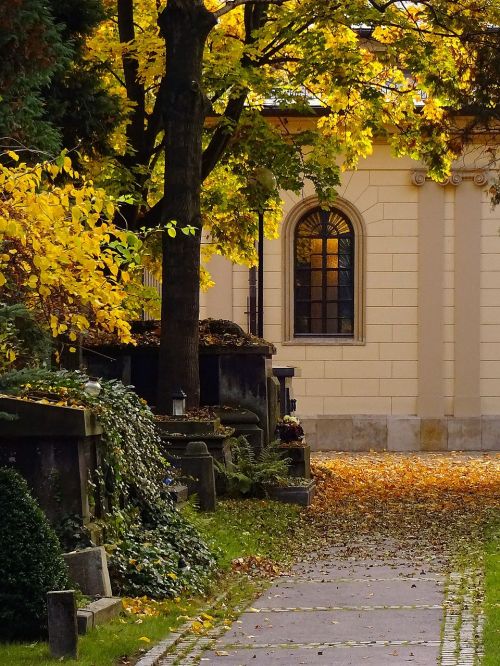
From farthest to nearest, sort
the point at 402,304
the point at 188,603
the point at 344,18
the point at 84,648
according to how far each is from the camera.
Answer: the point at 402,304 → the point at 344,18 → the point at 188,603 → the point at 84,648

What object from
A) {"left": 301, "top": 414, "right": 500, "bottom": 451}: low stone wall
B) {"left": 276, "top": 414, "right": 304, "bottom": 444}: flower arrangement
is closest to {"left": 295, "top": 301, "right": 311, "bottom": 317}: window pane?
{"left": 301, "top": 414, "right": 500, "bottom": 451}: low stone wall

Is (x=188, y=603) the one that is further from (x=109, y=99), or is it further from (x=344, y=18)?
(x=344, y=18)

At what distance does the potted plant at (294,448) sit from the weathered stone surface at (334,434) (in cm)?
1078

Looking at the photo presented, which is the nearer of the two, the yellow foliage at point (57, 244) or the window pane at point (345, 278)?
the yellow foliage at point (57, 244)

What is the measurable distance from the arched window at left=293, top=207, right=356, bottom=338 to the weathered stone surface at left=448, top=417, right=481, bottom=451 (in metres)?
3.09

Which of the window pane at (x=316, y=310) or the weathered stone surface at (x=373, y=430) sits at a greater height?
the window pane at (x=316, y=310)

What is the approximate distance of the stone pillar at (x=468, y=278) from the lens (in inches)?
1265

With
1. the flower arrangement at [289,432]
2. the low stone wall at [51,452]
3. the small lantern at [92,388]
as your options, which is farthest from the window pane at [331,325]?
the low stone wall at [51,452]

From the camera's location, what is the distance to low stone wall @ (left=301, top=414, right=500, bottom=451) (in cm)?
3189

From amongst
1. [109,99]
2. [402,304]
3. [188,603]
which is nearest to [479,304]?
[402,304]

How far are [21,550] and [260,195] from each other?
1456 cm

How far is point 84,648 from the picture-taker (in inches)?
355

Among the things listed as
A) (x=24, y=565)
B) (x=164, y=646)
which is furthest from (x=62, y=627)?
(x=164, y=646)

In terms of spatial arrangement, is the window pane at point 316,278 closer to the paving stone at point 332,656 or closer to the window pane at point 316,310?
the window pane at point 316,310
